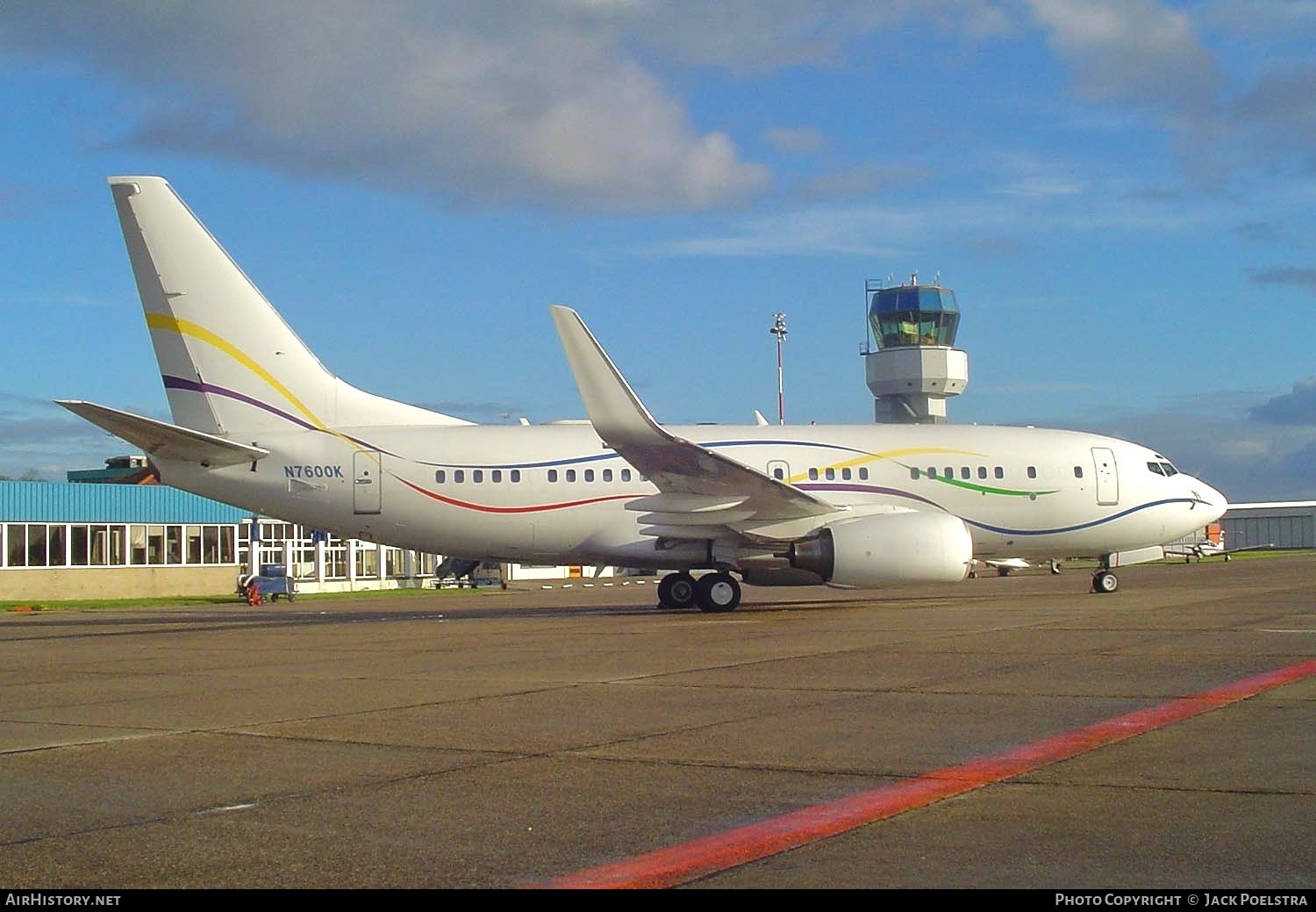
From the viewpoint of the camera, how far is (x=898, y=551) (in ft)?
70.1

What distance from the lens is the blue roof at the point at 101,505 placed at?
44.8 m

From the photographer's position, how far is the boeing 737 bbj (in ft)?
71.1

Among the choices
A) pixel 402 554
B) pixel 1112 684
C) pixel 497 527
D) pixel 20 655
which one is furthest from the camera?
pixel 402 554

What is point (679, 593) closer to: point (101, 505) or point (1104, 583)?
point (1104, 583)

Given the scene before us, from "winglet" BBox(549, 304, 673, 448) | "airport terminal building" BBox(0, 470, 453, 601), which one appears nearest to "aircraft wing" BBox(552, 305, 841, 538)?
"winglet" BBox(549, 304, 673, 448)

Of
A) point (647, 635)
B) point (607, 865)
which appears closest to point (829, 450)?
point (647, 635)

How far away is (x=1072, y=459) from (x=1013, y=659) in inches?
556

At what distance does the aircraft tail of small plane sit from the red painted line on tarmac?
1788 cm

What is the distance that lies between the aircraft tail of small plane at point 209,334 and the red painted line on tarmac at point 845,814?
17883mm

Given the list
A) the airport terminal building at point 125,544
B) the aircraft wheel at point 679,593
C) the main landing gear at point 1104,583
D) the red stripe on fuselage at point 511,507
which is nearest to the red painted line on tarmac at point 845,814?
the red stripe on fuselage at point 511,507

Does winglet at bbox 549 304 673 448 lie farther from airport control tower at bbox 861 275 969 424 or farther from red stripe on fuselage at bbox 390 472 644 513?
airport control tower at bbox 861 275 969 424

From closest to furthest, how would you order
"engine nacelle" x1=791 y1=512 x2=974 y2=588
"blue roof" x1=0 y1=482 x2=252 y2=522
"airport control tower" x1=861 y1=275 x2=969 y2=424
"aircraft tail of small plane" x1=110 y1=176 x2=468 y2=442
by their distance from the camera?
"engine nacelle" x1=791 y1=512 x2=974 y2=588 → "aircraft tail of small plane" x1=110 y1=176 x2=468 y2=442 → "blue roof" x1=0 y1=482 x2=252 y2=522 → "airport control tower" x1=861 y1=275 x2=969 y2=424

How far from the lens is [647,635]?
1784 centimetres
